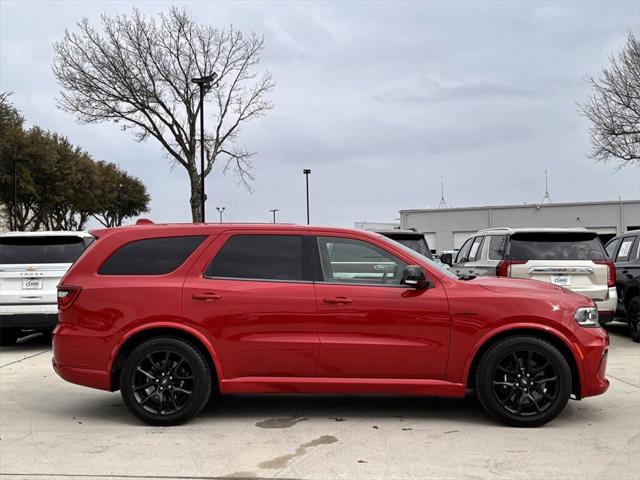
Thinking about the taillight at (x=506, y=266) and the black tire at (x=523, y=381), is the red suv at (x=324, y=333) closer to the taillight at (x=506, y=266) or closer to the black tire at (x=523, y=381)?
the black tire at (x=523, y=381)

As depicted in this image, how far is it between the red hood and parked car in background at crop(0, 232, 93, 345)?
646 cm

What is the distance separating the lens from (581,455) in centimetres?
466

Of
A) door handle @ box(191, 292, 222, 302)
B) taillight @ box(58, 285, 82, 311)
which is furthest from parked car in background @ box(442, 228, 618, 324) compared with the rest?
taillight @ box(58, 285, 82, 311)

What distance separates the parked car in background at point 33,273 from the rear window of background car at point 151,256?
4.30 m

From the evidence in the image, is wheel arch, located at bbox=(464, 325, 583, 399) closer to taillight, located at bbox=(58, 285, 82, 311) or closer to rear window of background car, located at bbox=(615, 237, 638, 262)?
taillight, located at bbox=(58, 285, 82, 311)

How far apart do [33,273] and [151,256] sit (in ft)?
16.6

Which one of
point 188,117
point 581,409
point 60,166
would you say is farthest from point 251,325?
point 60,166

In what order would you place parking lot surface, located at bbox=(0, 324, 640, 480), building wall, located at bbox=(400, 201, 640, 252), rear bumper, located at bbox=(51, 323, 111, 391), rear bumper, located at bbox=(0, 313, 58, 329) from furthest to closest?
building wall, located at bbox=(400, 201, 640, 252) < rear bumper, located at bbox=(0, 313, 58, 329) < rear bumper, located at bbox=(51, 323, 111, 391) < parking lot surface, located at bbox=(0, 324, 640, 480)

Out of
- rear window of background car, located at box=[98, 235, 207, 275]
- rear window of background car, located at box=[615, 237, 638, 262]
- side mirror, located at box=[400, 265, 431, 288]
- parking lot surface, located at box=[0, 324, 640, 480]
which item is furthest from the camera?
rear window of background car, located at box=[615, 237, 638, 262]

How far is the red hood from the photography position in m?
5.43

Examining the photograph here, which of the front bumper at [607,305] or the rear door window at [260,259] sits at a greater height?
the rear door window at [260,259]

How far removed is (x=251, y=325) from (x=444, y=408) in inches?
81.7

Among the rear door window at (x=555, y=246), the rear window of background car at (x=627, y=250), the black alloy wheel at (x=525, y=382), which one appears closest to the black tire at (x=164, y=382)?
the black alloy wheel at (x=525, y=382)

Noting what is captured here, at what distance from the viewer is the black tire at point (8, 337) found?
413 inches
